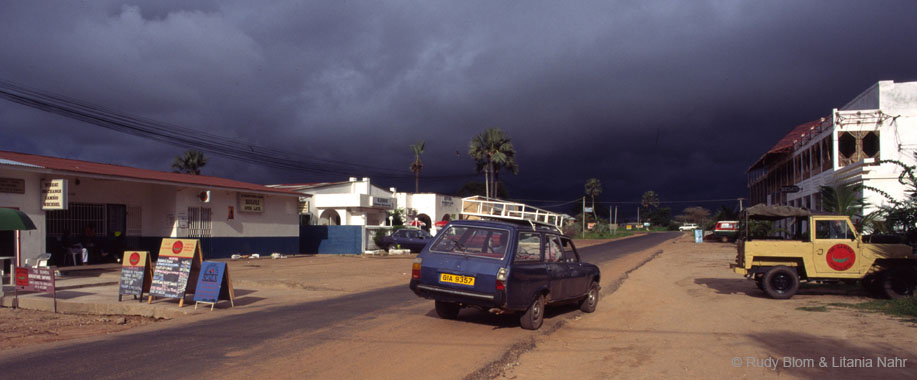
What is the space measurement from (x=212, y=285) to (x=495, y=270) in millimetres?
5540

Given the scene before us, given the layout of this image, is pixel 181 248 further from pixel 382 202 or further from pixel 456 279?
pixel 382 202

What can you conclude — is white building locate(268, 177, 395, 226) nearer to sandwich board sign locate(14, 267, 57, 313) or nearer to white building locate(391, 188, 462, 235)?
white building locate(391, 188, 462, 235)

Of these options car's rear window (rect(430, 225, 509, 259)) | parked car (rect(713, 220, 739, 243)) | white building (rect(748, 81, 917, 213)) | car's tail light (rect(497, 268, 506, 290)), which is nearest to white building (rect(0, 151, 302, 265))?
car's rear window (rect(430, 225, 509, 259))

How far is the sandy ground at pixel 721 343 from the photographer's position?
6.16m

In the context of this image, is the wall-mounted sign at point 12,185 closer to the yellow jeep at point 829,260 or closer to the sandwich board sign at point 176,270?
the sandwich board sign at point 176,270

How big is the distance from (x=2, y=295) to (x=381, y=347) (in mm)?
9253

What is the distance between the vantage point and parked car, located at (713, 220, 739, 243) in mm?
51638

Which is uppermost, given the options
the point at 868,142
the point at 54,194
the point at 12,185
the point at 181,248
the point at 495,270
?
the point at 868,142

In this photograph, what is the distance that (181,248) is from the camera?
1087 cm

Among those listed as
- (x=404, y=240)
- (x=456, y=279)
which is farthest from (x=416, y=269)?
(x=404, y=240)

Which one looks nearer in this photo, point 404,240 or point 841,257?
point 841,257

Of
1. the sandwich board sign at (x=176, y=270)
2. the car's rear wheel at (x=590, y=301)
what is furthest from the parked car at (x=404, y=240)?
the car's rear wheel at (x=590, y=301)

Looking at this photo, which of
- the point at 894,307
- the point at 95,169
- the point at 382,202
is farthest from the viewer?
the point at 382,202

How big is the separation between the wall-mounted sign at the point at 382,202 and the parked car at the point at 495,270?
92.4 ft
